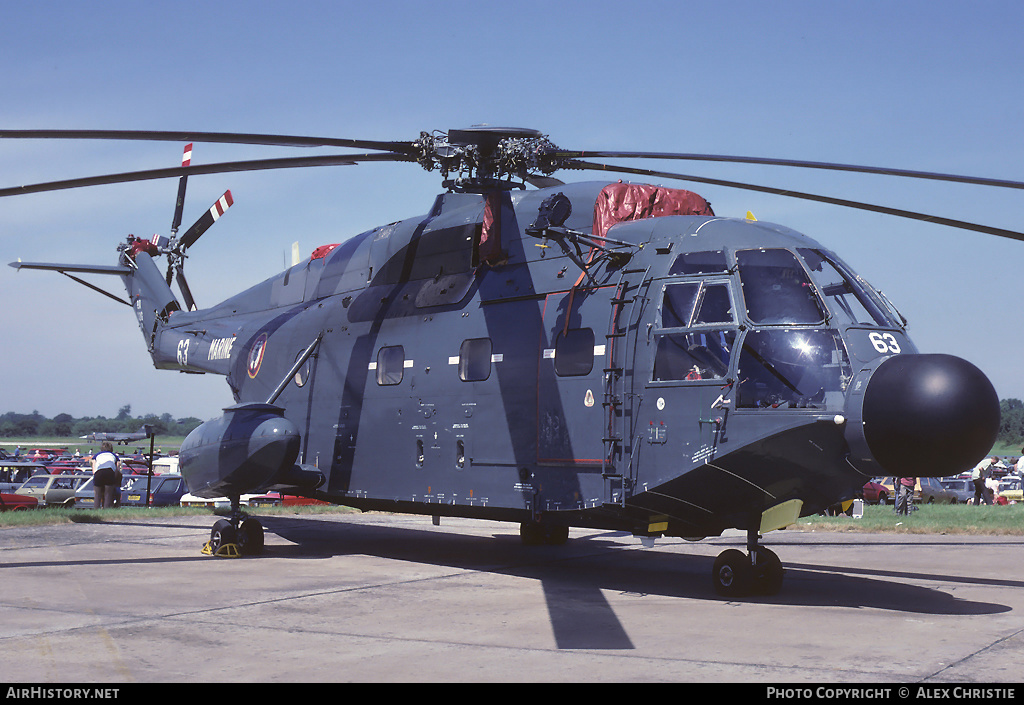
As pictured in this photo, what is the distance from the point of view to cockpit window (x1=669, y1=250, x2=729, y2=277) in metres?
9.55

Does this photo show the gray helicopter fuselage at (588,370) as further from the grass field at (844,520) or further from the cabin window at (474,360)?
the grass field at (844,520)

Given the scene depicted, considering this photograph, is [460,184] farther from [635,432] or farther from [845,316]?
[845,316]

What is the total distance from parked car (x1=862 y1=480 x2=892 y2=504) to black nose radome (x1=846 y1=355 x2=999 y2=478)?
34199 millimetres

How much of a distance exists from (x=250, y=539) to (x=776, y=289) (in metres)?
8.29

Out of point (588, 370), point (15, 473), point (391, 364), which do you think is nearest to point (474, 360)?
point (391, 364)

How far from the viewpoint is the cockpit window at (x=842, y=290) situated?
9.07 metres

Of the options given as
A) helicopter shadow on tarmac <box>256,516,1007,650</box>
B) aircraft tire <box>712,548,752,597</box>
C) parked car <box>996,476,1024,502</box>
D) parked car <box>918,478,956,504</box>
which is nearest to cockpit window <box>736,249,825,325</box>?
aircraft tire <box>712,548,752,597</box>

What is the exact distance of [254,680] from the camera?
6082mm

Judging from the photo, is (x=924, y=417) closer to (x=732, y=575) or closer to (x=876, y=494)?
(x=732, y=575)

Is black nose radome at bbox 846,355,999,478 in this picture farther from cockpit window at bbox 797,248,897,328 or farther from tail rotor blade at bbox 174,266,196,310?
tail rotor blade at bbox 174,266,196,310

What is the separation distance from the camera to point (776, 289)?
9.27m

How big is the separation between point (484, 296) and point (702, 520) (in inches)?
151

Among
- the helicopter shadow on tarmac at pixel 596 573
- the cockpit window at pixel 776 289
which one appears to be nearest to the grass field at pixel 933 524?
the helicopter shadow on tarmac at pixel 596 573
